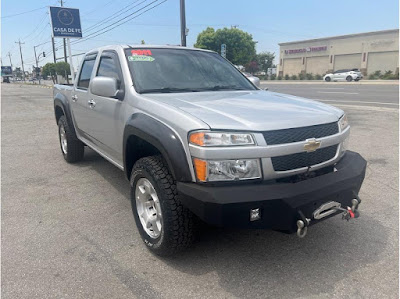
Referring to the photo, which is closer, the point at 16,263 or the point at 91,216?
the point at 16,263

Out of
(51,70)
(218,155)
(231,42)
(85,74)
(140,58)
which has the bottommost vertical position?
(218,155)

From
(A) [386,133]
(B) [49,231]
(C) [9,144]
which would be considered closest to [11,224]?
(B) [49,231]

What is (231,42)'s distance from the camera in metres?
56.2

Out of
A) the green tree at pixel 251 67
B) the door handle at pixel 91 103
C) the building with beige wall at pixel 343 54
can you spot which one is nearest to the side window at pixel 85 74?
the door handle at pixel 91 103

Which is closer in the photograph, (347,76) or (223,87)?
(223,87)

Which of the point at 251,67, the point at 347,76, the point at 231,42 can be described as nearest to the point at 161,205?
the point at 347,76

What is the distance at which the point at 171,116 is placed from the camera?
97.5 inches

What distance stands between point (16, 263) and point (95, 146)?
191 centimetres

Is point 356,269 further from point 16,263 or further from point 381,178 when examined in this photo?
point 16,263

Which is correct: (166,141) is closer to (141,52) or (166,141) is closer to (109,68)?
(141,52)

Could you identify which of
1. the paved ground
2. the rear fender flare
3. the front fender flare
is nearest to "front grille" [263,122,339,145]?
the front fender flare

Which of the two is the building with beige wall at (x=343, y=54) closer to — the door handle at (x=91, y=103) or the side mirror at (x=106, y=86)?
the door handle at (x=91, y=103)

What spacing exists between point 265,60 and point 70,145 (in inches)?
3316

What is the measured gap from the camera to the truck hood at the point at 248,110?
90.4 inches
